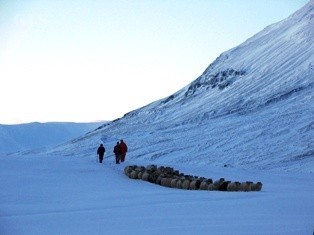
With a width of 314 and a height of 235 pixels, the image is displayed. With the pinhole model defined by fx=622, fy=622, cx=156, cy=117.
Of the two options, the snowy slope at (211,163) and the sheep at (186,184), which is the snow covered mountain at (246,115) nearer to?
the snowy slope at (211,163)

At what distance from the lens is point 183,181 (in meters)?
19.9

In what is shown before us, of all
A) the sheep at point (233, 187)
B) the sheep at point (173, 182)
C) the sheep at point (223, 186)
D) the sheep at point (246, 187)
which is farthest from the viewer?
the sheep at point (173, 182)

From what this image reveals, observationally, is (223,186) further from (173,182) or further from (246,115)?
(246,115)

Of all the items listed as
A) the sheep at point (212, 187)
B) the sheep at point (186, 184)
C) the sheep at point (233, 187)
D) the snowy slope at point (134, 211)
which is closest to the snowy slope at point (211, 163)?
the snowy slope at point (134, 211)

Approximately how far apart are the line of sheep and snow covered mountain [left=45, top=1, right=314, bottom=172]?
22696mm

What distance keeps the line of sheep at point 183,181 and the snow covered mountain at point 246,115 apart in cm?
2270

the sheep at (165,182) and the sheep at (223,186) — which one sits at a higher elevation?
the sheep at (165,182)

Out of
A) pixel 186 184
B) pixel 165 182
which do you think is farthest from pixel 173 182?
pixel 186 184

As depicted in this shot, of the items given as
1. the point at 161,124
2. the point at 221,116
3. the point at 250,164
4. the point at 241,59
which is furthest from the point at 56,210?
the point at 241,59

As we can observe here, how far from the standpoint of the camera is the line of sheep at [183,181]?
58.7 ft

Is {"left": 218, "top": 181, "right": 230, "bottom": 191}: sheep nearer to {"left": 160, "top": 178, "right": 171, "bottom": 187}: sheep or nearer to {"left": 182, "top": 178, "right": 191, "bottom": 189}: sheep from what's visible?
{"left": 182, "top": 178, "right": 191, "bottom": 189}: sheep

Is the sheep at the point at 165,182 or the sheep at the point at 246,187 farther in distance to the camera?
the sheep at the point at 165,182

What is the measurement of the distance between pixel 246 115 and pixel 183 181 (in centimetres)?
5165

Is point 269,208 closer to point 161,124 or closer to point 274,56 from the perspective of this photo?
point 161,124
